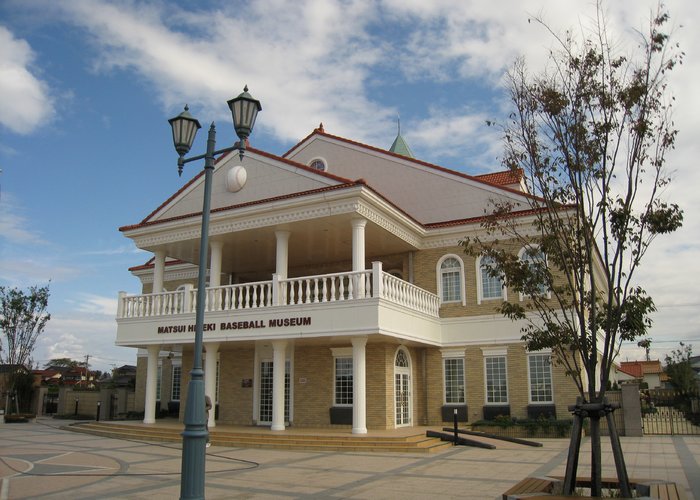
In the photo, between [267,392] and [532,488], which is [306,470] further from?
[267,392]

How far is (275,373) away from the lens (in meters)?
19.0

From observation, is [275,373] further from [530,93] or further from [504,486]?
[530,93]

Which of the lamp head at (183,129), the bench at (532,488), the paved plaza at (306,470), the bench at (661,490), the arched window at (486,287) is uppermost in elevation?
the lamp head at (183,129)

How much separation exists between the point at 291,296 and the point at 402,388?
5.30 m

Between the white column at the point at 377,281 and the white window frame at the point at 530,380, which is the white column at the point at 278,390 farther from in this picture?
the white window frame at the point at 530,380

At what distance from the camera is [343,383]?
20750 millimetres

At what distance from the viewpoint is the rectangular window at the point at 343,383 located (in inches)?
813

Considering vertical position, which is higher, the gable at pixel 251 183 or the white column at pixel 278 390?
the gable at pixel 251 183

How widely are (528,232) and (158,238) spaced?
13.0m

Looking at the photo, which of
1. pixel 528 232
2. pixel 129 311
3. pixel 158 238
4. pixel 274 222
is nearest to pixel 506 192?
pixel 528 232

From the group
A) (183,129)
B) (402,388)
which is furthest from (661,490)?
(402,388)

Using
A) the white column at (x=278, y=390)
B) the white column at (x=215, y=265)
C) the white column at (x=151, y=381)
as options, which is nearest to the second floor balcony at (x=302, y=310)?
the white column at (x=215, y=265)

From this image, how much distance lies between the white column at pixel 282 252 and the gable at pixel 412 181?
623 centimetres

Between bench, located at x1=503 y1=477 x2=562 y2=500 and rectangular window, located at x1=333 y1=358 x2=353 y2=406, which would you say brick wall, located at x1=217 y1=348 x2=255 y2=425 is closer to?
rectangular window, located at x1=333 y1=358 x2=353 y2=406
